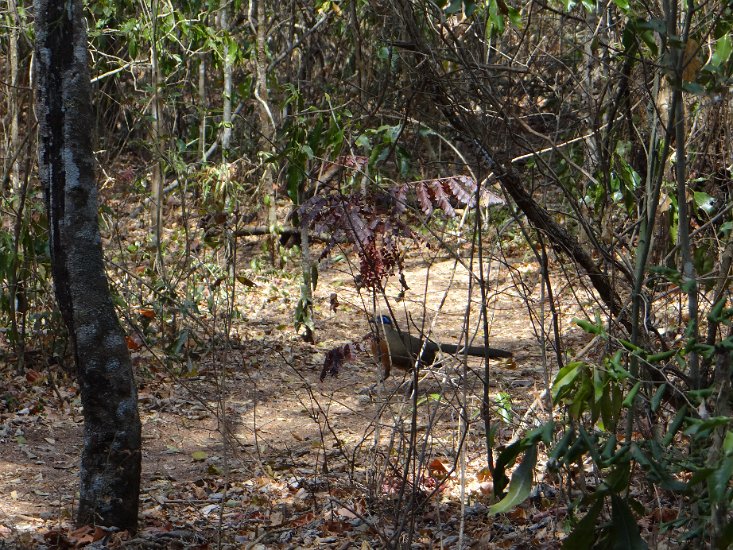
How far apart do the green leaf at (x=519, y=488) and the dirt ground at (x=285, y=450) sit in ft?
3.32

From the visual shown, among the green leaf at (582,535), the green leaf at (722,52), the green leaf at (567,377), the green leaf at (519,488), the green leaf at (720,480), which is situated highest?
the green leaf at (722,52)

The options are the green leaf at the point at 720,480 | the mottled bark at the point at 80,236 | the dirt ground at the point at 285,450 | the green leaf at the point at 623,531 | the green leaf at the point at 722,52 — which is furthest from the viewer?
the dirt ground at the point at 285,450

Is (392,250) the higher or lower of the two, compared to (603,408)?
higher

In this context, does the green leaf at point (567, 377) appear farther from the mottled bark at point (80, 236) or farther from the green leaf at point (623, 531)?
the mottled bark at point (80, 236)

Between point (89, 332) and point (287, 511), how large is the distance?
5.08 feet

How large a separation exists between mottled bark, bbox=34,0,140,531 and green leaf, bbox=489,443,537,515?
2554 millimetres

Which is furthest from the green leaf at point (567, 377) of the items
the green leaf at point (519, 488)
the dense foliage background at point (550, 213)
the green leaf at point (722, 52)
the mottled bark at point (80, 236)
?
the mottled bark at point (80, 236)

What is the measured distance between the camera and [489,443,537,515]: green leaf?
1.97 metres

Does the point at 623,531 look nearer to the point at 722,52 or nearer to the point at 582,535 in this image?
the point at 582,535

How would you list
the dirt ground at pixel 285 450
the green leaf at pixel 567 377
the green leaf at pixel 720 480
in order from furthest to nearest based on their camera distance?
the dirt ground at pixel 285 450 → the green leaf at pixel 567 377 → the green leaf at pixel 720 480

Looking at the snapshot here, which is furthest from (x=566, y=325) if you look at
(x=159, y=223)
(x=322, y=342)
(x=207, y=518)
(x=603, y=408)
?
(x=603, y=408)

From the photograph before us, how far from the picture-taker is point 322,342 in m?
8.64

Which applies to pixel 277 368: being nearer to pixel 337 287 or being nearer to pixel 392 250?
pixel 337 287

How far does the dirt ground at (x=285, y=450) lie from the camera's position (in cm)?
418
